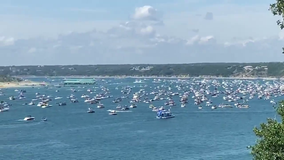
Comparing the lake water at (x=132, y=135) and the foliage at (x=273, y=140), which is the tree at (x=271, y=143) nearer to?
the foliage at (x=273, y=140)

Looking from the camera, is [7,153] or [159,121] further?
[159,121]

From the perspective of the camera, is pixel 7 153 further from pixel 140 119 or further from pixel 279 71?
pixel 279 71

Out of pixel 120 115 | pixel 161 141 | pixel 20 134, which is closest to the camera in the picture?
pixel 161 141

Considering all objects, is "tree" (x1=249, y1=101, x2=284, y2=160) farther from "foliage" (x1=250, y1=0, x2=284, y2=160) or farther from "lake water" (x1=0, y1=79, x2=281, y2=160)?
"lake water" (x1=0, y1=79, x2=281, y2=160)

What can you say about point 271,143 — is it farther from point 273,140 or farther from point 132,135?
point 132,135

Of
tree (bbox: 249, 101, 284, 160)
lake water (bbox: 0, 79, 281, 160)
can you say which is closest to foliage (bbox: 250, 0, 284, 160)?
tree (bbox: 249, 101, 284, 160)

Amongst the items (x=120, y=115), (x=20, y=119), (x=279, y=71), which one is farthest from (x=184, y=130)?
(x=279, y=71)

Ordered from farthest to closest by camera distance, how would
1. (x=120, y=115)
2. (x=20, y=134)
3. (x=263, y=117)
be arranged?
(x=120, y=115)
(x=263, y=117)
(x=20, y=134)
